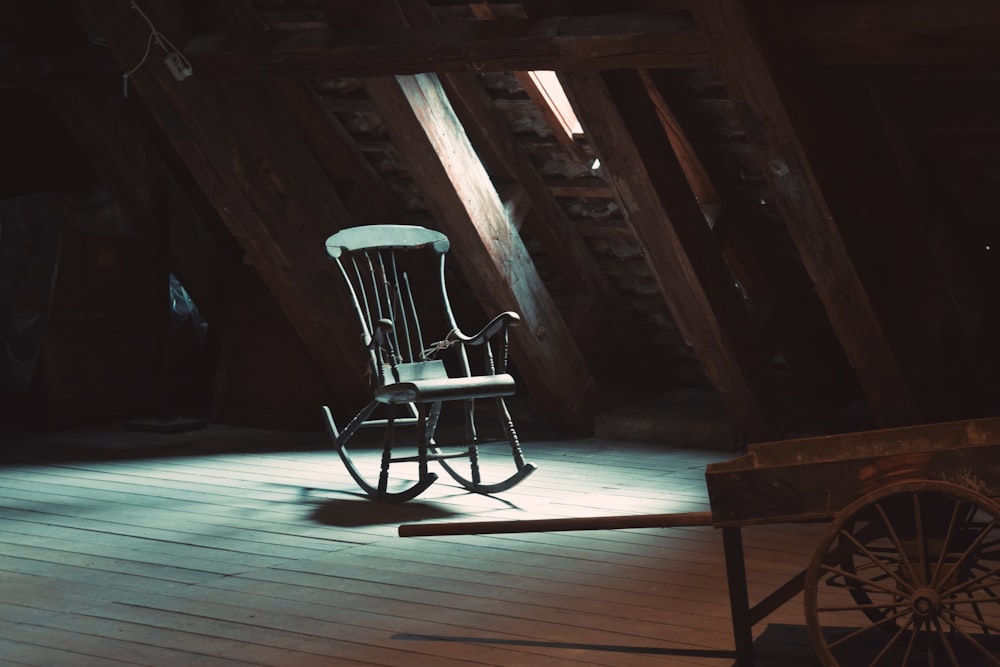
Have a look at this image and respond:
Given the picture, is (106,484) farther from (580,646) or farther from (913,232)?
(913,232)

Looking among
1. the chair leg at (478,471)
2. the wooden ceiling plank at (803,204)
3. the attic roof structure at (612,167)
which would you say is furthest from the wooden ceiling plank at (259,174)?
the wooden ceiling plank at (803,204)

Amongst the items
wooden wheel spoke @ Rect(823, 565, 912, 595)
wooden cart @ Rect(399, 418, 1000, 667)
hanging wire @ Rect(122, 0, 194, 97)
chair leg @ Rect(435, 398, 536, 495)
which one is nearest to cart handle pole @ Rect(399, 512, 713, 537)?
wooden cart @ Rect(399, 418, 1000, 667)

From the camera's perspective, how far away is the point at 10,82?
5.61 meters

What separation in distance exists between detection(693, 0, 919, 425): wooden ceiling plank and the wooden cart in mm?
1336

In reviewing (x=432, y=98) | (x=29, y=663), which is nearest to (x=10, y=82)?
(x=432, y=98)

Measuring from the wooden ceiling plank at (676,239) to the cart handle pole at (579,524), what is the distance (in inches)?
68.0

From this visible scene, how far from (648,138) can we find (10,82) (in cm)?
300

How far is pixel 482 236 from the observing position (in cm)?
490

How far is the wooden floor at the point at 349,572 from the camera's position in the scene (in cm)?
A: 280

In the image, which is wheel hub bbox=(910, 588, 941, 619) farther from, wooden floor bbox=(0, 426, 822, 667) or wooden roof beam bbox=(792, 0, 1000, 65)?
wooden roof beam bbox=(792, 0, 1000, 65)

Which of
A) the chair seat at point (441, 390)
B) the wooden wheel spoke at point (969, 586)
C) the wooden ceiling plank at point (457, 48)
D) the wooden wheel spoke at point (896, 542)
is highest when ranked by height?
the wooden ceiling plank at point (457, 48)

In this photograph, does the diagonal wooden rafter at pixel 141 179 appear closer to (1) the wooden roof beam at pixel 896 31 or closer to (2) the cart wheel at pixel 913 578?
(1) the wooden roof beam at pixel 896 31

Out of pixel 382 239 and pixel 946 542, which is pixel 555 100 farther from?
pixel 946 542

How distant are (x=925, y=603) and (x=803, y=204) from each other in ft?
5.97
